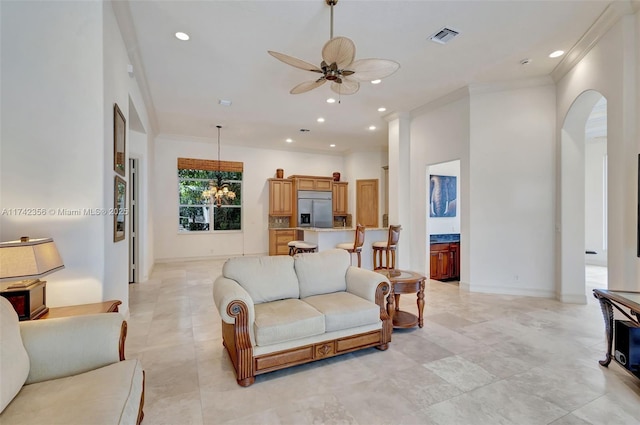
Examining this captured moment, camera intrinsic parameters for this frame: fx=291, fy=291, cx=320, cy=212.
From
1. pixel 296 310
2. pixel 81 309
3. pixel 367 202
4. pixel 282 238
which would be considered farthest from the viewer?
pixel 367 202

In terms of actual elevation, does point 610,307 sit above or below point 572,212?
below

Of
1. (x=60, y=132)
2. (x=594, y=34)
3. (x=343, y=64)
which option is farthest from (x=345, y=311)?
(x=594, y=34)

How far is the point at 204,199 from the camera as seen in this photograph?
26.3 ft

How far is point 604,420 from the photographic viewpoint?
5.98 feet

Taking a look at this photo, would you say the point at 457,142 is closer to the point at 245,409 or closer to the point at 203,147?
the point at 245,409

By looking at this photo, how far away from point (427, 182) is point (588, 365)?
11.9ft

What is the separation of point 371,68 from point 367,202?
20.6ft

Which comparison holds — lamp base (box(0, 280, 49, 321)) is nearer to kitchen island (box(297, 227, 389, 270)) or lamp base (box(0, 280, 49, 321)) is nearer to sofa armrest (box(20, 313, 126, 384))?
sofa armrest (box(20, 313, 126, 384))

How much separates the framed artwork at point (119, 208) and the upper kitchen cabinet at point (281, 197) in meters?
5.15

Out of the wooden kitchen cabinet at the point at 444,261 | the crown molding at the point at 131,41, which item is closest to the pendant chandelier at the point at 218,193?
the crown molding at the point at 131,41

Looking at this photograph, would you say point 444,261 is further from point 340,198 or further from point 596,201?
point 596,201

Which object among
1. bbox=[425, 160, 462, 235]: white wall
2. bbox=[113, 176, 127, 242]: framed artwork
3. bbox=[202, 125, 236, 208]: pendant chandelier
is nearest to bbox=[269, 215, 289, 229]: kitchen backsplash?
bbox=[202, 125, 236, 208]: pendant chandelier

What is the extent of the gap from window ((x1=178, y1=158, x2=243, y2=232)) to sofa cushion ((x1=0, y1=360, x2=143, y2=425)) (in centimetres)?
682

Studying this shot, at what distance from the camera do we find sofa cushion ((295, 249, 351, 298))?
3.03 meters
